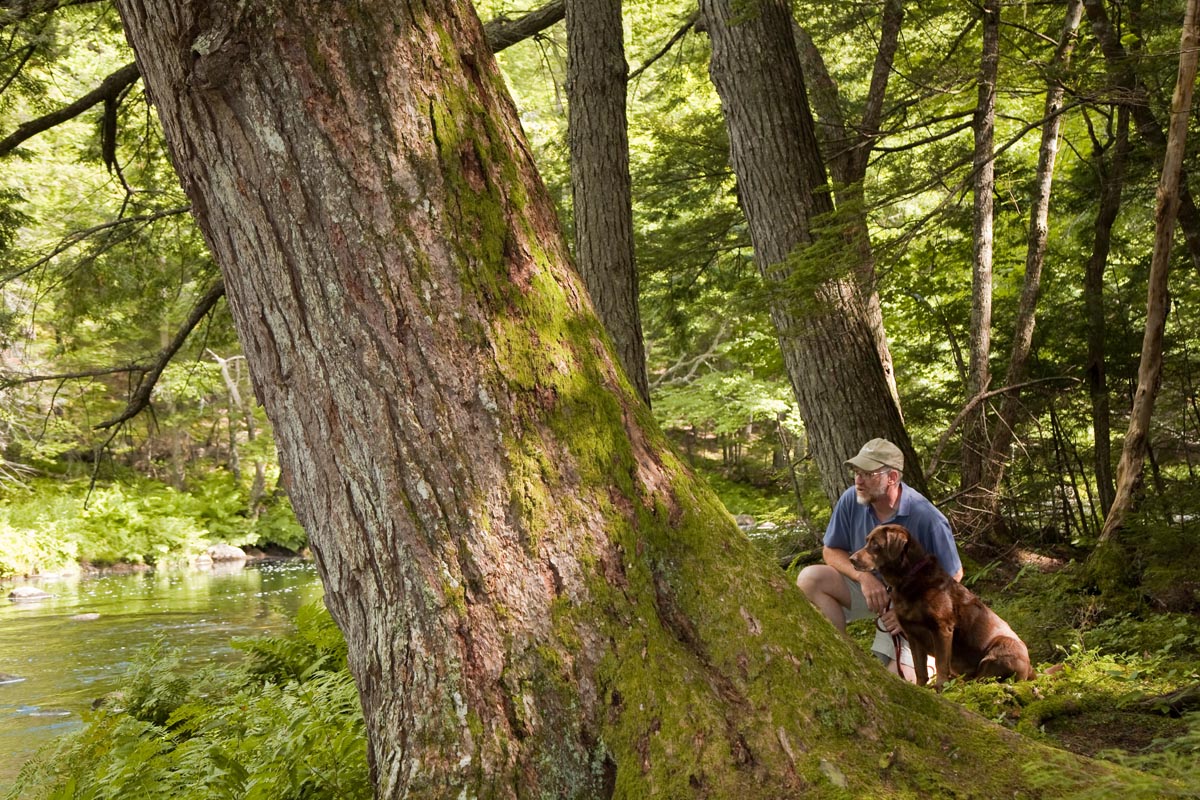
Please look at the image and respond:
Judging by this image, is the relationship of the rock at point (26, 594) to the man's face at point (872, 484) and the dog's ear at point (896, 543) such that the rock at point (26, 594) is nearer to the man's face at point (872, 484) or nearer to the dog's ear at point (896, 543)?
the man's face at point (872, 484)

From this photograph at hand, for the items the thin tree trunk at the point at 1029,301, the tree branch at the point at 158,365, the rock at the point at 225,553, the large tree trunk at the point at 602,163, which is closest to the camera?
the large tree trunk at the point at 602,163

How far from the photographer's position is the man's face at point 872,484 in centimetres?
483

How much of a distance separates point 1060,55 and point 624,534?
6.26 meters

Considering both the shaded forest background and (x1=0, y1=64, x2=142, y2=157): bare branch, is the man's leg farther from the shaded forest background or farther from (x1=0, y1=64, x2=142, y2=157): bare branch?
(x1=0, y1=64, x2=142, y2=157): bare branch

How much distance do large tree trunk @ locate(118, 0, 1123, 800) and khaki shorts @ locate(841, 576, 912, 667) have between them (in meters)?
2.36

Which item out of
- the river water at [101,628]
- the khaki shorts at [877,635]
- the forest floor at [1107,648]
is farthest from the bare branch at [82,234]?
the khaki shorts at [877,635]

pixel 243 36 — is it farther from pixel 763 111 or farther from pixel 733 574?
pixel 763 111

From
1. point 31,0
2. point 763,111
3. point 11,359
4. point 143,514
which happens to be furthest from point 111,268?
point 143,514

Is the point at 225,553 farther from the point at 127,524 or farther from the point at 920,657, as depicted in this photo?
the point at 920,657

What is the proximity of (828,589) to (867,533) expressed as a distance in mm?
383

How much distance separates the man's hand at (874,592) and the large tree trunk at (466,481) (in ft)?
6.59

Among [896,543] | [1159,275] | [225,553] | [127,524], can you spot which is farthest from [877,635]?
[225,553]

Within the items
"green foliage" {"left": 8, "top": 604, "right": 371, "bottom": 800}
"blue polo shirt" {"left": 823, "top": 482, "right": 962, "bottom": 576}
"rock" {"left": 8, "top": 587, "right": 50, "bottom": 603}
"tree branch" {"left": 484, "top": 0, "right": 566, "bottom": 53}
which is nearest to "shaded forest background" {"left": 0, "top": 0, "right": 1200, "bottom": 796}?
"tree branch" {"left": 484, "top": 0, "right": 566, "bottom": 53}

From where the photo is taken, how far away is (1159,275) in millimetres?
5145
